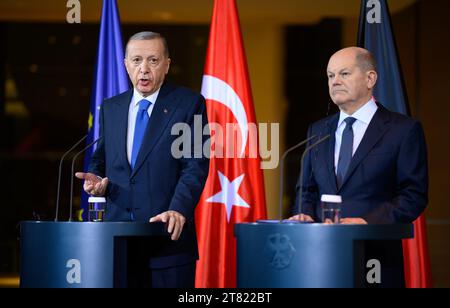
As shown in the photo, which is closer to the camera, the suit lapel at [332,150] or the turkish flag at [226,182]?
the suit lapel at [332,150]

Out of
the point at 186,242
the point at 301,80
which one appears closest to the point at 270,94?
the point at 301,80

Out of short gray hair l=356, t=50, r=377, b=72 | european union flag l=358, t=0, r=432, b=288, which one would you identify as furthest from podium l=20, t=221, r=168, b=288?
european union flag l=358, t=0, r=432, b=288

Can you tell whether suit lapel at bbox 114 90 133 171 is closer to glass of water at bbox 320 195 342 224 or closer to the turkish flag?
glass of water at bbox 320 195 342 224

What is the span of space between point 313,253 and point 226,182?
2337 millimetres

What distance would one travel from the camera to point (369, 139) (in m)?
3.47

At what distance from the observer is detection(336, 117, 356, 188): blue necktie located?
3494 mm

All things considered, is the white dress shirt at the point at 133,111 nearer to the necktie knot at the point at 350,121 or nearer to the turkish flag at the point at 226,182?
the necktie knot at the point at 350,121

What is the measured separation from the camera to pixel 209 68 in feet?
17.4

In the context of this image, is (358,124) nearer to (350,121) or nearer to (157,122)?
(350,121)

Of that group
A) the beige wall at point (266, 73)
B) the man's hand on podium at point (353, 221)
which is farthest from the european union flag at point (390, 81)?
the beige wall at point (266, 73)

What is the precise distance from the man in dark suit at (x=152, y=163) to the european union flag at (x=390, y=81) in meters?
1.71

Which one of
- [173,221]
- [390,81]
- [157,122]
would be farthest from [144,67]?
[390,81]

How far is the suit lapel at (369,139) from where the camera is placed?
3.44 metres

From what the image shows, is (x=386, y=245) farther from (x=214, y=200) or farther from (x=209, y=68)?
(x=209, y=68)
